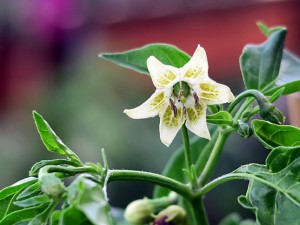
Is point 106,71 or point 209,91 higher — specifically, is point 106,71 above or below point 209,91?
above

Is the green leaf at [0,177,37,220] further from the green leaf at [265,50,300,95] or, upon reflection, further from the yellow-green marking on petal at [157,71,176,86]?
the green leaf at [265,50,300,95]

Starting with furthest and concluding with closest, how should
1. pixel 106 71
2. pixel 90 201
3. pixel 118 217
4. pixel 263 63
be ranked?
1. pixel 106 71
2. pixel 118 217
3. pixel 263 63
4. pixel 90 201

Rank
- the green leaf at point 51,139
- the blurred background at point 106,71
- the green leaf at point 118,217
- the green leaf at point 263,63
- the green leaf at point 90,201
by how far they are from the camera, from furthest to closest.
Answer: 1. the blurred background at point 106,71
2. the green leaf at point 118,217
3. the green leaf at point 263,63
4. the green leaf at point 51,139
5. the green leaf at point 90,201

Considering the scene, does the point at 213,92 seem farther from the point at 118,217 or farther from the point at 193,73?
the point at 118,217

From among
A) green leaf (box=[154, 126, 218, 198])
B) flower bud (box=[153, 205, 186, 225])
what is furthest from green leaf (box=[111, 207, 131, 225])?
flower bud (box=[153, 205, 186, 225])

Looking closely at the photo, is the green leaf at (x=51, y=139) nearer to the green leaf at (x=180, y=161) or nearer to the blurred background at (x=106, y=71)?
the green leaf at (x=180, y=161)

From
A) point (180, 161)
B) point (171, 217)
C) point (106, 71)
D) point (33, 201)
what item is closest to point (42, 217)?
point (33, 201)

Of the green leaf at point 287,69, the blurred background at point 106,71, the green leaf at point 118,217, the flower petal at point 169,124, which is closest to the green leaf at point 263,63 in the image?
the green leaf at point 287,69
